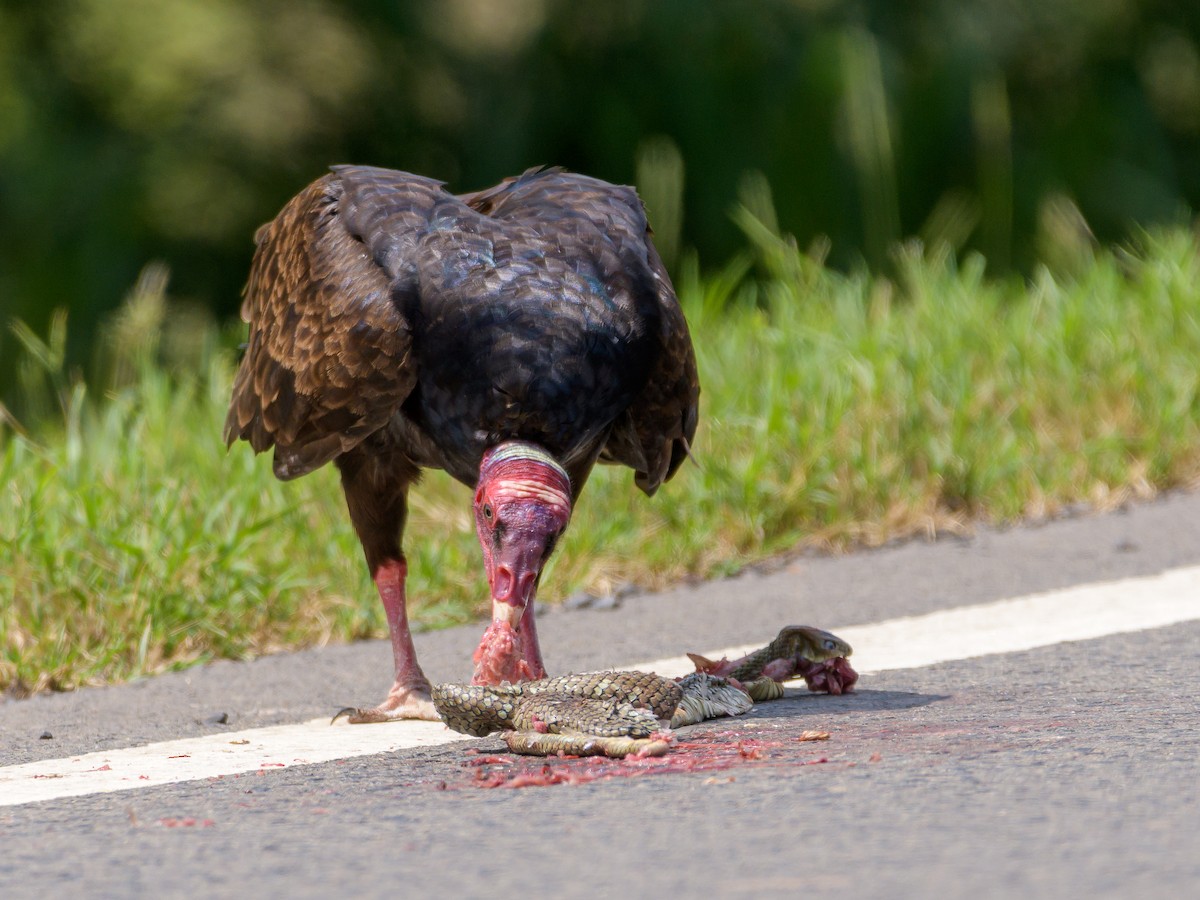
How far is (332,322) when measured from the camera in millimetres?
4105

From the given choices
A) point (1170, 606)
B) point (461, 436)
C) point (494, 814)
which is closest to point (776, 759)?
point (494, 814)

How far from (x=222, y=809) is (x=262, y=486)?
2786 mm

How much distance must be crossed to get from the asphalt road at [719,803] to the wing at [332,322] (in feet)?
2.08

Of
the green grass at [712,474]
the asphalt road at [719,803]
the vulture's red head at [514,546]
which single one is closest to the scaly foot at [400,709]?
the asphalt road at [719,803]

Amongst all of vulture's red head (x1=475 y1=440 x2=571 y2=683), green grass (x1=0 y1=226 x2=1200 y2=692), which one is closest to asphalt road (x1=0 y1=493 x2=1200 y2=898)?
vulture's red head (x1=475 y1=440 x2=571 y2=683)

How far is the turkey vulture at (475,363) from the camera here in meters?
3.71

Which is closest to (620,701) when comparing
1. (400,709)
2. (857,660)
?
(400,709)

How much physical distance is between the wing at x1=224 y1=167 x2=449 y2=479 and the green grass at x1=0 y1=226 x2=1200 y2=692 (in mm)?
489

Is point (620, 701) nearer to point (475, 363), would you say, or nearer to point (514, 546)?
point (514, 546)

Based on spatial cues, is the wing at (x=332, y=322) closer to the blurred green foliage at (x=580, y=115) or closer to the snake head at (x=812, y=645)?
Answer: the snake head at (x=812, y=645)

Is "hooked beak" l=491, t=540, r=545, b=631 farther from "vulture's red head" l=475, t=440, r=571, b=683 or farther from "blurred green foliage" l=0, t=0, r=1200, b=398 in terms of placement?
Result: "blurred green foliage" l=0, t=0, r=1200, b=398

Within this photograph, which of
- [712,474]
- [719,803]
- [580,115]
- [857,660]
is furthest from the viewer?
[580,115]

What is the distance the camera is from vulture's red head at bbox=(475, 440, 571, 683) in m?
3.49

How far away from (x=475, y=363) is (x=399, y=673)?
2.59ft
